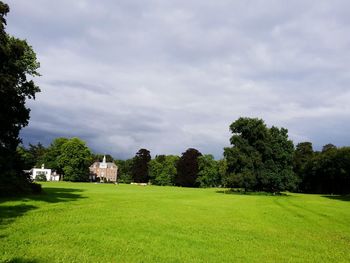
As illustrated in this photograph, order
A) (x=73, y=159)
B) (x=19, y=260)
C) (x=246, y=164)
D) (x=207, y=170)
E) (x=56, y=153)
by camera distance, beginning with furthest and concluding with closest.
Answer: (x=56, y=153), (x=73, y=159), (x=207, y=170), (x=246, y=164), (x=19, y=260)

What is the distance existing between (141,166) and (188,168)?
29544 millimetres

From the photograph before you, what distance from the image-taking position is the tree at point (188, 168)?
147 metres

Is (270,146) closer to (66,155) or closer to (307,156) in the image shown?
(307,156)

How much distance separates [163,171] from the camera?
16100cm

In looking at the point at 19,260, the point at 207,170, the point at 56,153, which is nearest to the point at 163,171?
the point at 207,170

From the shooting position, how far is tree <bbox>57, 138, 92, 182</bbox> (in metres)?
147

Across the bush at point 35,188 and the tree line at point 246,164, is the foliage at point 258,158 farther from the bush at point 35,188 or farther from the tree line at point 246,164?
the bush at point 35,188

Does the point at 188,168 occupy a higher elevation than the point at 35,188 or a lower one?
higher

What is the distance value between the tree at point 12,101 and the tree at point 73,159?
10449cm

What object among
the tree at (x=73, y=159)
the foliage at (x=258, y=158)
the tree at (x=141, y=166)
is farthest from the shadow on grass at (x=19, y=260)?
the tree at (x=141, y=166)

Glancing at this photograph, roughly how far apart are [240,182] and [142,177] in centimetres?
9313

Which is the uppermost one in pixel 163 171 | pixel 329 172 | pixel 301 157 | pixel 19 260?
pixel 301 157

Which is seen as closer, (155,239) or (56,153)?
(155,239)

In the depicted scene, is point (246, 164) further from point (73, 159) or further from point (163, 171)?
point (73, 159)
